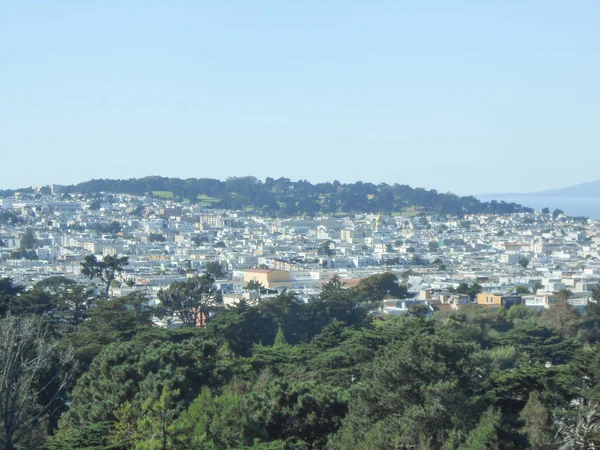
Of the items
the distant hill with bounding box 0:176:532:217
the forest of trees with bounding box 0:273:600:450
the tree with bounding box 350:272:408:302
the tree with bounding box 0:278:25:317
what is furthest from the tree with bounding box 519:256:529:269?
the distant hill with bounding box 0:176:532:217

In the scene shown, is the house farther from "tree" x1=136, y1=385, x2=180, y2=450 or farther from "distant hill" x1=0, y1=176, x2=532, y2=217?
"distant hill" x1=0, y1=176, x2=532, y2=217

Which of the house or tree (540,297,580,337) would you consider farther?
the house

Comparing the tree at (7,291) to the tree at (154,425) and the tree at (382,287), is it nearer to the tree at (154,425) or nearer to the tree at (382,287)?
the tree at (382,287)

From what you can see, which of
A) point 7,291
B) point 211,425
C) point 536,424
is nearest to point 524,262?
point 7,291

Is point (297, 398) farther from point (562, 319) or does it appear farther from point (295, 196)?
point (295, 196)

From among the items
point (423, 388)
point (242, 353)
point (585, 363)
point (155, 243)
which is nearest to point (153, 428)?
point (423, 388)

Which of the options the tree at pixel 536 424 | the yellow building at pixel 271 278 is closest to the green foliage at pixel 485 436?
the tree at pixel 536 424

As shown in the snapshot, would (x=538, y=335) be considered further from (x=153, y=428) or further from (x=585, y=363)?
(x=153, y=428)
